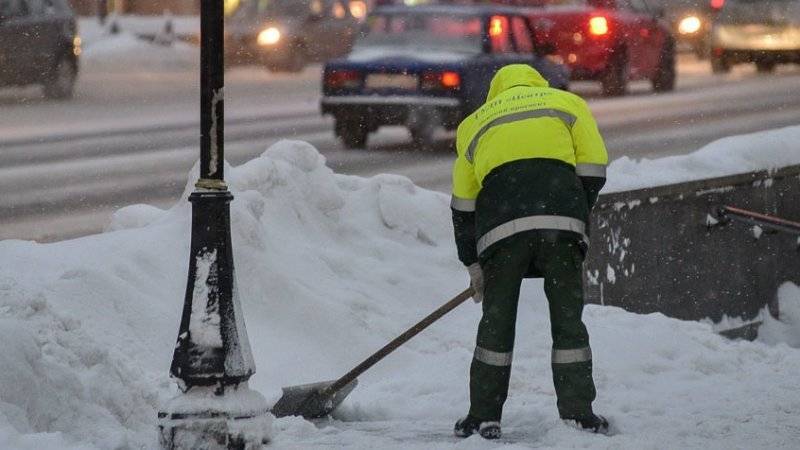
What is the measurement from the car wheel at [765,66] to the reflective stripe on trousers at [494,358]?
24800mm

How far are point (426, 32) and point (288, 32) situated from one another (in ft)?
46.1

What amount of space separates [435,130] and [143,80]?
43.3 ft

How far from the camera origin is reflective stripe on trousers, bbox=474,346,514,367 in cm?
632

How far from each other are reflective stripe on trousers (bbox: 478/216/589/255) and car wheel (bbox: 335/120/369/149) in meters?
11.3

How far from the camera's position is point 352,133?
17734mm

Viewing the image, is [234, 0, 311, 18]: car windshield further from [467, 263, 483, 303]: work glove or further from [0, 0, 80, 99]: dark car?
[467, 263, 483, 303]: work glove

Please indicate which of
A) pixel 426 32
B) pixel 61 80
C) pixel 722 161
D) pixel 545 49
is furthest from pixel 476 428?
pixel 61 80

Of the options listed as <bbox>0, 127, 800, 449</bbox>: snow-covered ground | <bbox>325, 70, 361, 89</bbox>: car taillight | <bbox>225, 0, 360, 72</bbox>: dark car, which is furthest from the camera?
<bbox>225, 0, 360, 72</bbox>: dark car

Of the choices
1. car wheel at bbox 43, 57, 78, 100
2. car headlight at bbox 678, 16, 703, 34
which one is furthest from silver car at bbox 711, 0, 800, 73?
car wheel at bbox 43, 57, 78, 100

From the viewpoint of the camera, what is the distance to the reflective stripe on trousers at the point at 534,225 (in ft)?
20.3

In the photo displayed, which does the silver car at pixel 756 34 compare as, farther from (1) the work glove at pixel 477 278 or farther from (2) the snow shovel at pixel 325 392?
(1) the work glove at pixel 477 278

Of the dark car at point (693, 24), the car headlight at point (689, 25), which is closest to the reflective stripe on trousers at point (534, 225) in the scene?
the dark car at point (693, 24)

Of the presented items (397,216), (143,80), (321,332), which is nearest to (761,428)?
(321,332)

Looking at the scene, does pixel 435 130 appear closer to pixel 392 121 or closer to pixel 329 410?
pixel 392 121
